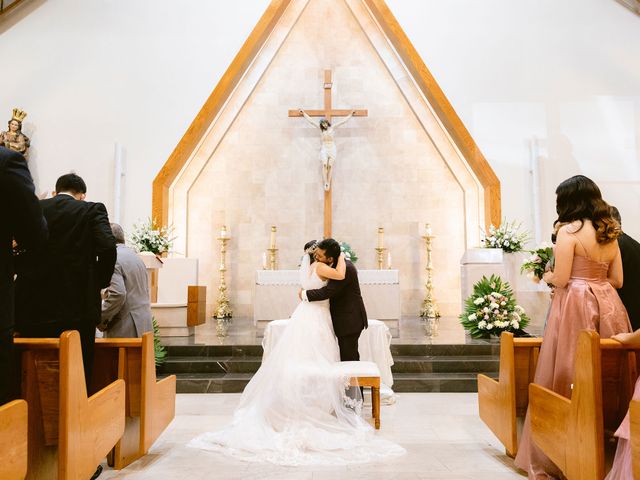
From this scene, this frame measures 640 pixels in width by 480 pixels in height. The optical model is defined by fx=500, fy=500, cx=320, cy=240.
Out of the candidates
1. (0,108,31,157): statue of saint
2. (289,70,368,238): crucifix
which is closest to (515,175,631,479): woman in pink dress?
(289,70,368,238): crucifix

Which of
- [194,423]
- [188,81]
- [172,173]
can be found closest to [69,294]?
[194,423]

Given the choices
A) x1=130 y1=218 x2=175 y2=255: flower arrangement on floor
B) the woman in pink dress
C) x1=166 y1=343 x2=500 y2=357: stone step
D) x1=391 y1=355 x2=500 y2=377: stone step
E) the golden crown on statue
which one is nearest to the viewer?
the woman in pink dress

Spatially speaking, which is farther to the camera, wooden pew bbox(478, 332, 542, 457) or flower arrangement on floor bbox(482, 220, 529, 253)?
flower arrangement on floor bbox(482, 220, 529, 253)

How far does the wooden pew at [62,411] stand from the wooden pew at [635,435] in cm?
217

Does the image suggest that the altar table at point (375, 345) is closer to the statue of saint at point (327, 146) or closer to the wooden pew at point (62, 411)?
the wooden pew at point (62, 411)

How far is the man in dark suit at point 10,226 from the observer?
1.81 m

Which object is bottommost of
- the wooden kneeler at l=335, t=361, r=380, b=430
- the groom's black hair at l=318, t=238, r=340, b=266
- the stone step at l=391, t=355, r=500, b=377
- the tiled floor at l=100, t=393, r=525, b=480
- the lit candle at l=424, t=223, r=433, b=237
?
the tiled floor at l=100, t=393, r=525, b=480

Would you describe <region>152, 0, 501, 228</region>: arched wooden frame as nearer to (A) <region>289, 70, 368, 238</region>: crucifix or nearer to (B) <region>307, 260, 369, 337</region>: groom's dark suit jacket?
(A) <region>289, 70, 368, 238</region>: crucifix

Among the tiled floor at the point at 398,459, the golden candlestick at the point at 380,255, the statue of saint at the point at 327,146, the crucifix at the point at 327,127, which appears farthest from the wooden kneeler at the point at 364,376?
the statue of saint at the point at 327,146

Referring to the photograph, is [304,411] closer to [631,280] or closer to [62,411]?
[62,411]

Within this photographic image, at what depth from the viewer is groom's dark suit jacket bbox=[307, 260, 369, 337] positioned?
4.00m

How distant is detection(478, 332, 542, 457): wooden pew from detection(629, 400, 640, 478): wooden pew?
4.18 feet

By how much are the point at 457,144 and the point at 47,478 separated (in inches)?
349

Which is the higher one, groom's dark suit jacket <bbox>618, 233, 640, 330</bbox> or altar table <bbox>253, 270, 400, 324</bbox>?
groom's dark suit jacket <bbox>618, 233, 640, 330</bbox>
